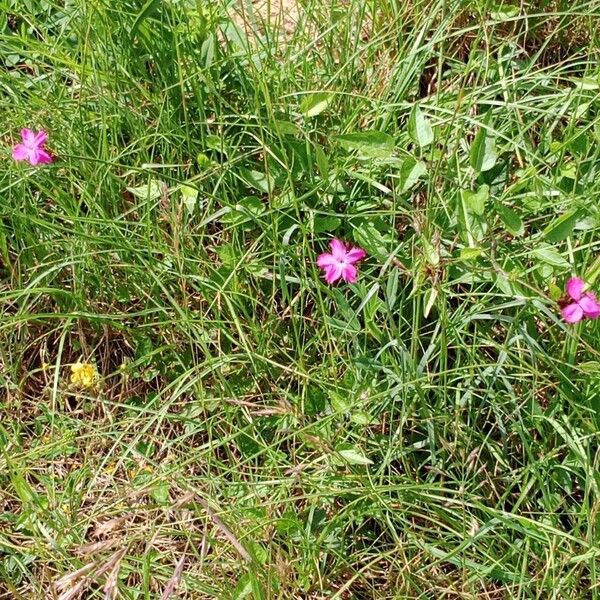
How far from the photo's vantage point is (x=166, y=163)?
6.47 ft

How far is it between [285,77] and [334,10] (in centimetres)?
22

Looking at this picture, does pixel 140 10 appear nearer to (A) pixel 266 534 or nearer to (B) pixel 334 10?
(B) pixel 334 10

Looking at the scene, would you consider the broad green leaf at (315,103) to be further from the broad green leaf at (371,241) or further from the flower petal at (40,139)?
the flower petal at (40,139)

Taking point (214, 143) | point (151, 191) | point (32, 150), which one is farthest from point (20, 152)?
point (214, 143)

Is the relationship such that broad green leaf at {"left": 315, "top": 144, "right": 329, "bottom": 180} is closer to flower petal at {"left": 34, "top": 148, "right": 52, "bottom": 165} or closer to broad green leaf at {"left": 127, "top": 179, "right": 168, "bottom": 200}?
broad green leaf at {"left": 127, "top": 179, "right": 168, "bottom": 200}

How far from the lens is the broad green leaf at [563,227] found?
64.4 inches

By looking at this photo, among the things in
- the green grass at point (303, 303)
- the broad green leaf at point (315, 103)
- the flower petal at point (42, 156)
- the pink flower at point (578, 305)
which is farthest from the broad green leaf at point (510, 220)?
the flower petal at point (42, 156)

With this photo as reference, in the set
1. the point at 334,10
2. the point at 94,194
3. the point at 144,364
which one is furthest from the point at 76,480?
the point at 334,10

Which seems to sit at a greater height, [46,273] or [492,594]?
[46,273]

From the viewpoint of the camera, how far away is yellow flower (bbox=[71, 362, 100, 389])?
1.87m

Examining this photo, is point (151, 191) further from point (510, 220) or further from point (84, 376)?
point (510, 220)

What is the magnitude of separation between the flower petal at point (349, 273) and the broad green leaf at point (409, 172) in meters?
0.16

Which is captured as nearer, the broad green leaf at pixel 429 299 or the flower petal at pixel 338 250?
the broad green leaf at pixel 429 299

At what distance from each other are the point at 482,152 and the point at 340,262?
30 cm
